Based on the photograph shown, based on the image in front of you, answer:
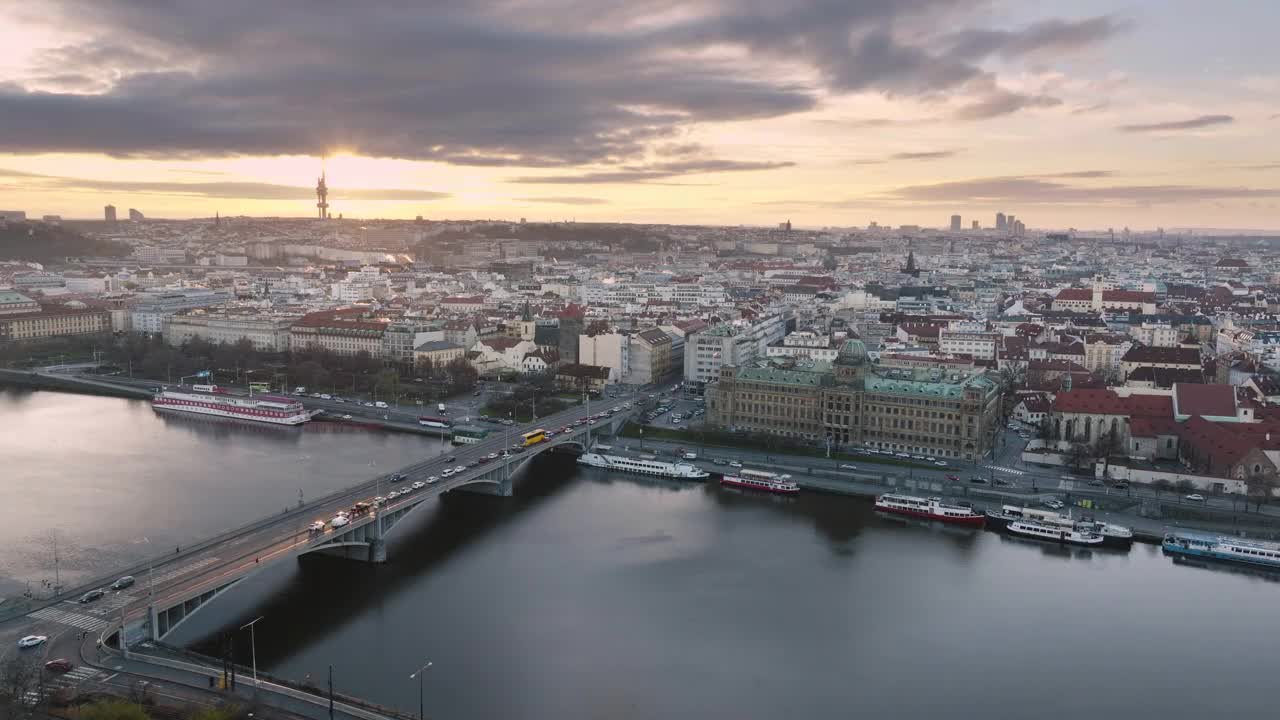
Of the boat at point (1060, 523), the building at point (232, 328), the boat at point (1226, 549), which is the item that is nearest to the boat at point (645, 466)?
the boat at point (1060, 523)

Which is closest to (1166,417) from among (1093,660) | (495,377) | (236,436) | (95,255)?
(1093,660)

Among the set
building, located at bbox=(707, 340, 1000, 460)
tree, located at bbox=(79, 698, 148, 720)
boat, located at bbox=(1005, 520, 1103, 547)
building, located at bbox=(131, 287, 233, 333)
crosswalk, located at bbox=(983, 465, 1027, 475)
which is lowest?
boat, located at bbox=(1005, 520, 1103, 547)

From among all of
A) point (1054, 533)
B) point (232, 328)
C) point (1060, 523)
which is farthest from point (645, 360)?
point (232, 328)

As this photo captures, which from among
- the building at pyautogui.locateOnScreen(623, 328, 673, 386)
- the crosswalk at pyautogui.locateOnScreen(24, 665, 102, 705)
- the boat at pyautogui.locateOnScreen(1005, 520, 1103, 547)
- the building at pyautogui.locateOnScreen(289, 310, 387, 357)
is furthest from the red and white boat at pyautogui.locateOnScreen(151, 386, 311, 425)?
the boat at pyautogui.locateOnScreen(1005, 520, 1103, 547)

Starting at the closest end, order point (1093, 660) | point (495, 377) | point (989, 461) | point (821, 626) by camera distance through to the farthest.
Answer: point (1093, 660)
point (821, 626)
point (989, 461)
point (495, 377)

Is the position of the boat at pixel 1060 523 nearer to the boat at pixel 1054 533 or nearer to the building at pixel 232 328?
the boat at pixel 1054 533

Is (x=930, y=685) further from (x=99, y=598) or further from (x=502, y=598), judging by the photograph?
(x=99, y=598)

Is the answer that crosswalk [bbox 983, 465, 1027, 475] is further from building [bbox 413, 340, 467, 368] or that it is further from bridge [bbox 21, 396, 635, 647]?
building [bbox 413, 340, 467, 368]
